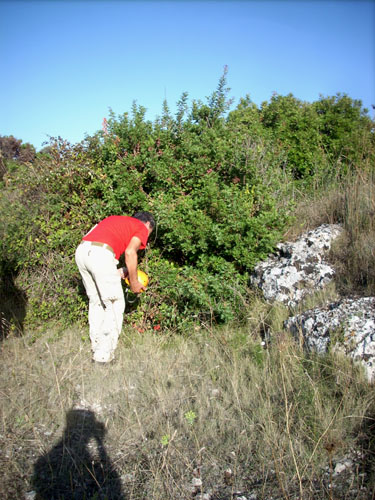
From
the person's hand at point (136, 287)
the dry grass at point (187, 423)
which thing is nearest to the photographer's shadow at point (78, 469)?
the dry grass at point (187, 423)

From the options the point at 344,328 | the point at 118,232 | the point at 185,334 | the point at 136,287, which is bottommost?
the point at 185,334

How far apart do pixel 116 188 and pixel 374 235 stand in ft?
12.1

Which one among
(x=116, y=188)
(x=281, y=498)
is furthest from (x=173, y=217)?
(x=281, y=498)

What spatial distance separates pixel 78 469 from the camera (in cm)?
276

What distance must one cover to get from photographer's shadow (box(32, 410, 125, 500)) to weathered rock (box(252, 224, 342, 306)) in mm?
2633

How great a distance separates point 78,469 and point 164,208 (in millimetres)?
3276

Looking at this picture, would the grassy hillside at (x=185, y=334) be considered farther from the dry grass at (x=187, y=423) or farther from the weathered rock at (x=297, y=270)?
the weathered rock at (x=297, y=270)

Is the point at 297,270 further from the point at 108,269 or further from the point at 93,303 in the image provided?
the point at 93,303

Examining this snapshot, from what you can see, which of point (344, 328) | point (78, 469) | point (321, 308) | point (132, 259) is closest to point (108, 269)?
point (132, 259)

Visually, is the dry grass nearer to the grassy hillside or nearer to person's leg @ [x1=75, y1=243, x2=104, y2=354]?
the grassy hillside

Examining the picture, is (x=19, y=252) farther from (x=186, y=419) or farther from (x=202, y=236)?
(x=186, y=419)

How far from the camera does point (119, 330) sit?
452 centimetres

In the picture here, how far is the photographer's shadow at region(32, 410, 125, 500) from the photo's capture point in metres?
2.60

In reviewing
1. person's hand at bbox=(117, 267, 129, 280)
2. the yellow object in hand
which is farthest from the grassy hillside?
person's hand at bbox=(117, 267, 129, 280)
